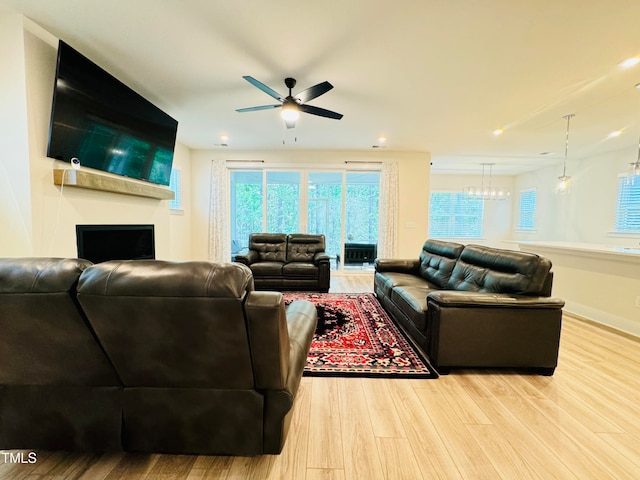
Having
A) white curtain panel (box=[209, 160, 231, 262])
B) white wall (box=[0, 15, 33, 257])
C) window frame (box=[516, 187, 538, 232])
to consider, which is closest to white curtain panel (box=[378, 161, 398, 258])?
white curtain panel (box=[209, 160, 231, 262])

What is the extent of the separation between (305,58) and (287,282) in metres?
3.02

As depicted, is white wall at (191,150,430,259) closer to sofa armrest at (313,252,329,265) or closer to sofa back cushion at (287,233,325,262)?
sofa back cushion at (287,233,325,262)

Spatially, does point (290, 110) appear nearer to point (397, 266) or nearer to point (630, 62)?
point (397, 266)

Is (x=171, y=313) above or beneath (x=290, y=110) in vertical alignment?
beneath

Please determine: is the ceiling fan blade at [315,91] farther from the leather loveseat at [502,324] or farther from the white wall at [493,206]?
the white wall at [493,206]

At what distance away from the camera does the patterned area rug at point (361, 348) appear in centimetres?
214

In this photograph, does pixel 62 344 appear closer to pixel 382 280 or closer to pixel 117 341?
pixel 117 341

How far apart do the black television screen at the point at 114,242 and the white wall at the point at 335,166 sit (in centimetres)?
214

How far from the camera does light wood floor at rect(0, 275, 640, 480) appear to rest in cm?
129

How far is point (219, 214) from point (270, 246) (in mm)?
1750

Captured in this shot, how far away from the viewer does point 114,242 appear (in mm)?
3148

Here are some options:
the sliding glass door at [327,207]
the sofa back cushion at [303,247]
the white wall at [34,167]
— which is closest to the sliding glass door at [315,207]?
the sliding glass door at [327,207]

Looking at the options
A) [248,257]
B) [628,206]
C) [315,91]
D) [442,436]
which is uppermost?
[315,91]

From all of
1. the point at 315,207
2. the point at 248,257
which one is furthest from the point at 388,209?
the point at 248,257
